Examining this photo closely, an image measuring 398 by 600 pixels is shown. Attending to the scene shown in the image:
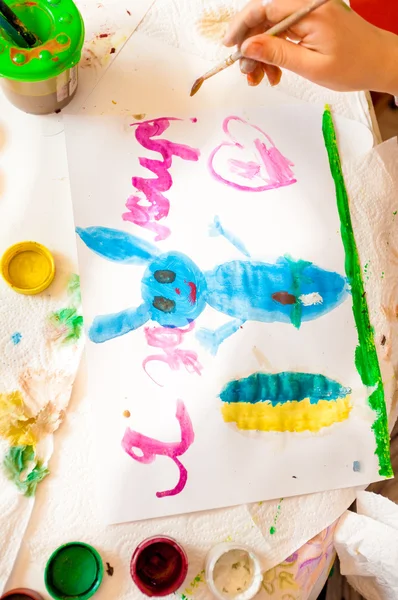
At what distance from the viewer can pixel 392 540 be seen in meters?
0.79

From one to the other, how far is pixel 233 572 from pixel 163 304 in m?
0.39

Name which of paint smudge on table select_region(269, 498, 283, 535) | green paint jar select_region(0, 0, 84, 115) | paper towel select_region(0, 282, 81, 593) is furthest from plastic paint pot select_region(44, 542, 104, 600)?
green paint jar select_region(0, 0, 84, 115)

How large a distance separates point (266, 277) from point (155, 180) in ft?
0.76

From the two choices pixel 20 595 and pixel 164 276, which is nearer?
pixel 20 595

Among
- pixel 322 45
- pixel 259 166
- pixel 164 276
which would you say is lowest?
pixel 164 276

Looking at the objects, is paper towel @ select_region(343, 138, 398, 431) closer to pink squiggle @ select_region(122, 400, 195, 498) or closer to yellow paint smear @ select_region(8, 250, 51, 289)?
pink squiggle @ select_region(122, 400, 195, 498)

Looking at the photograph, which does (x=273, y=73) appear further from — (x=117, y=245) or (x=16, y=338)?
(x=16, y=338)

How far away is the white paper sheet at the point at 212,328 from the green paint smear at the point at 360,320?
0.04ft

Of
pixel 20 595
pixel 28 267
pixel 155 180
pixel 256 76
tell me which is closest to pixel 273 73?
pixel 256 76

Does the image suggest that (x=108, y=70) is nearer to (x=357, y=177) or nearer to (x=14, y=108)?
(x=14, y=108)

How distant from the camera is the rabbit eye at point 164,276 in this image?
2.65 feet

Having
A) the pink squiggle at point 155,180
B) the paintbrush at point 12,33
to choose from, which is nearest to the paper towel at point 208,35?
the pink squiggle at point 155,180

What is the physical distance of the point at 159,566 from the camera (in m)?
0.73

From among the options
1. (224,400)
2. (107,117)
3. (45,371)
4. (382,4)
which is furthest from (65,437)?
(382,4)
